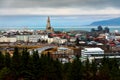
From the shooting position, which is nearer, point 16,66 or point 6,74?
point 6,74

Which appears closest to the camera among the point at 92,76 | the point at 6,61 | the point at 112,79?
the point at 112,79

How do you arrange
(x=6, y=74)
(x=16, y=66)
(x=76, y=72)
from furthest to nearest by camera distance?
(x=16, y=66)
(x=6, y=74)
(x=76, y=72)

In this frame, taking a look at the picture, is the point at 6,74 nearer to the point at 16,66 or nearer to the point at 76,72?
the point at 16,66

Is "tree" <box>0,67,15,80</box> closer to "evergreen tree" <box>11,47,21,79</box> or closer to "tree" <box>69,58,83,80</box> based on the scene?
"evergreen tree" <box>11,47,21,79</box>

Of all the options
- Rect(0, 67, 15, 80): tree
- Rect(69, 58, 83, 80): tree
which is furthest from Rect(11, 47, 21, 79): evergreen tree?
Rect(69, 58, 83, 80): tree

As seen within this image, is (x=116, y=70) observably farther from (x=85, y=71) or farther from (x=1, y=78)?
(x=1, y=78)

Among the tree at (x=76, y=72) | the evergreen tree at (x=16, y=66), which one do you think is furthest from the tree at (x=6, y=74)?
the tree at (x=76, y=72)

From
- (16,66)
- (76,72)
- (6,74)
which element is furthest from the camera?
(16,66)

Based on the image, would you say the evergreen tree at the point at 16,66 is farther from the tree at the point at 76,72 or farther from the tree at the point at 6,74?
the tree at the point at 76,72

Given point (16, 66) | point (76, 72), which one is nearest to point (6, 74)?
point (16, 66)

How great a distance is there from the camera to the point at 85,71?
22875mm

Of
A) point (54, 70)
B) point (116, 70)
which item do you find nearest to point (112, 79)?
point (116, 70)

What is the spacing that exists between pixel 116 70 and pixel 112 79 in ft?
2.71

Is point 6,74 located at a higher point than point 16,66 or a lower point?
lower
